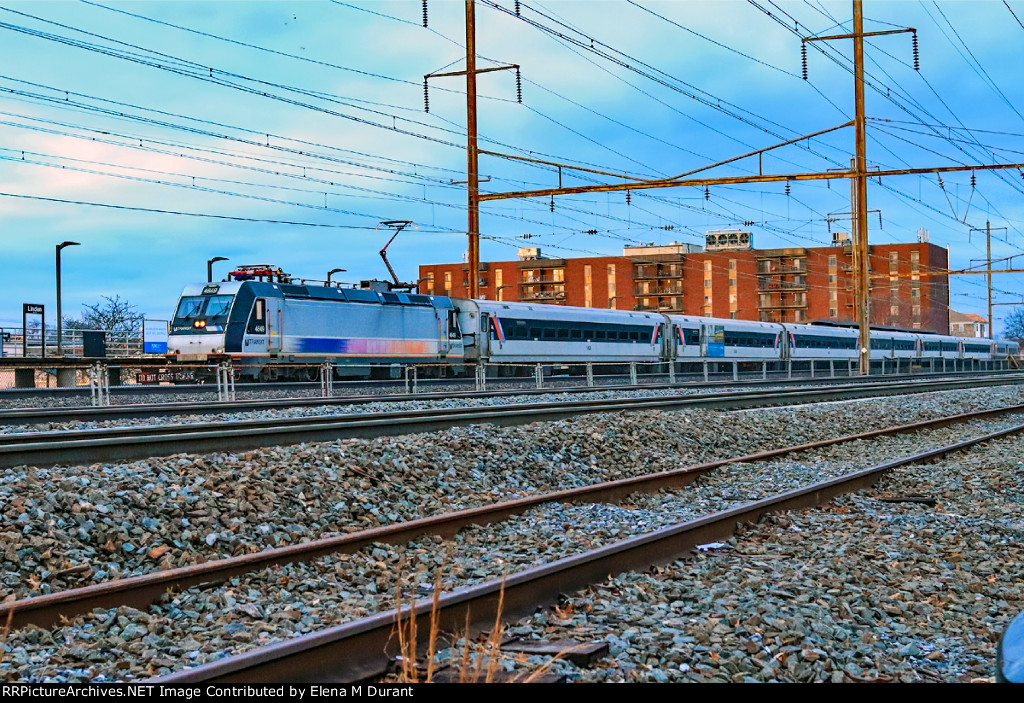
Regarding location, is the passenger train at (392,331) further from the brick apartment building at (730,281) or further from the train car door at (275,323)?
the brick apartment building at (730,281)

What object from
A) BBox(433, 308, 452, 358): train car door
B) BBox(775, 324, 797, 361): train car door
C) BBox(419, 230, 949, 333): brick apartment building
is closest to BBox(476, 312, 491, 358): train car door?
BBox(433, 308, 452, 358): train car door

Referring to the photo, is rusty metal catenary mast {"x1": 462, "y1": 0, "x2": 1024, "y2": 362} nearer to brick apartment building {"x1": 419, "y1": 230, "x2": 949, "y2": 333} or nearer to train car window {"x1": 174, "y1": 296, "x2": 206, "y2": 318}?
train car window {"x1": 174, "y1": 296, "x2": 206, "y2": 318}

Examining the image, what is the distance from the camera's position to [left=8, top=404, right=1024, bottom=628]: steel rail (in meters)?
5.63

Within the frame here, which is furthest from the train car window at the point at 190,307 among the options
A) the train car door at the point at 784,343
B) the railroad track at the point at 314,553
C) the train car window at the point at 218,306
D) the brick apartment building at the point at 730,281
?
the brick apartment building at the point at 730,281

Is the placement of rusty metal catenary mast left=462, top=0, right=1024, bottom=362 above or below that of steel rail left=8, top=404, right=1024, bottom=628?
above

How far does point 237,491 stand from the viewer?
Result: 905 centimetres

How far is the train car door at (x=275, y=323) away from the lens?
30.1m

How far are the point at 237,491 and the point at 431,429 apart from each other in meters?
5.68

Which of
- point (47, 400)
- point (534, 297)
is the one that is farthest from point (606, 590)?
point (534, 297)

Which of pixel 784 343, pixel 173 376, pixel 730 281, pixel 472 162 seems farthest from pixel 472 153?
pixel 730 281

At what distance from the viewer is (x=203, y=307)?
30.6m

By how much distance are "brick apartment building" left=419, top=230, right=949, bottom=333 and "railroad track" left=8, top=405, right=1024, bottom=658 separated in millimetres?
110271

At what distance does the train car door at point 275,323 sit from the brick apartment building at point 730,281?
302 feet

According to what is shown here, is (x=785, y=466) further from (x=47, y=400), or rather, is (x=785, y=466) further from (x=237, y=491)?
(x=47, y=400)
